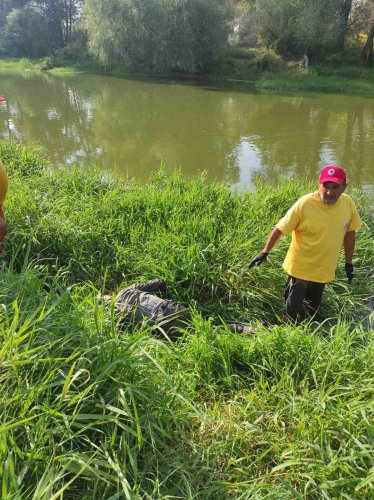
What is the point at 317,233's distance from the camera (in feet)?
8.85

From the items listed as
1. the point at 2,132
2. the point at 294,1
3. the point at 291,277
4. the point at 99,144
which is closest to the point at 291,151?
the point at 99,144

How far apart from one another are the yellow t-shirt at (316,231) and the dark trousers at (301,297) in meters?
0.08

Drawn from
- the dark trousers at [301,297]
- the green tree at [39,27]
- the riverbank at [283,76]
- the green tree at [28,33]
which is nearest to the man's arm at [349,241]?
the dark trousers at [301,297]

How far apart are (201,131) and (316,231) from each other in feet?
30.0

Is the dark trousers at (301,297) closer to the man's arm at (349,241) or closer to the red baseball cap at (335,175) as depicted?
the man's arm at (349,241)

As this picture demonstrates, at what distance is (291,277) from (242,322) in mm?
532

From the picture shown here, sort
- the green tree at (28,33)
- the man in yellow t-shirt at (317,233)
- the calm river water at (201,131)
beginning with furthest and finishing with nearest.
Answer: the green tree at (28,33) → the calm river water at (201,131) → the man in yellow t-shirt at (317,233)

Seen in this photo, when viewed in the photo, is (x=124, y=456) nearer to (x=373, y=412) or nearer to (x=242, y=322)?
(x=373, y=412)

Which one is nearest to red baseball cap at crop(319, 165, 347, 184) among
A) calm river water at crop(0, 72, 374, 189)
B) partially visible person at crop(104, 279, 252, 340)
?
partially visible person at crop(104, 279, 252, 340)

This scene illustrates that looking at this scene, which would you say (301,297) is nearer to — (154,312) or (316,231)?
(316,231)

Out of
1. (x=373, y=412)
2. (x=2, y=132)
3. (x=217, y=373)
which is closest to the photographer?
(x=373, y=412)

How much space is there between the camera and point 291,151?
30.8ft

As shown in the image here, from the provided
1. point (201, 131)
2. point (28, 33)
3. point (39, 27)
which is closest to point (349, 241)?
point (201, 131)

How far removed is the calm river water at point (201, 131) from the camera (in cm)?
816
